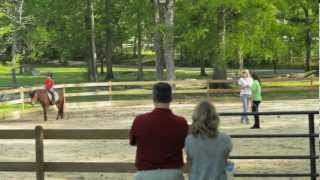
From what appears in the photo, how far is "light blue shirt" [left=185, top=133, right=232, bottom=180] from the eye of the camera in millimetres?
5570

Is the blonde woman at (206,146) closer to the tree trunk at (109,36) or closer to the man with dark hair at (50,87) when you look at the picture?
the man with dark hair at (50,87)

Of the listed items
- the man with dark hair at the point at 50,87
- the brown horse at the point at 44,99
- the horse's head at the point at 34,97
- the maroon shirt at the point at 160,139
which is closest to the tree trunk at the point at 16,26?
the horse's head at the point at 34,97

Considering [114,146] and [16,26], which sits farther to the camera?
[16,26]

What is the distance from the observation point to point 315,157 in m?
8.84

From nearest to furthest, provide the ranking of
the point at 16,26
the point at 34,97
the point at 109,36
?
the point at 34,97 < the point at 16,26 < the point at 109,36

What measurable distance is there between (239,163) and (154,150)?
288 inches

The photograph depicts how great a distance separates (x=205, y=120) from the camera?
549 cm

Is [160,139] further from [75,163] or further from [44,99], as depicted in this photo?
[44,99]

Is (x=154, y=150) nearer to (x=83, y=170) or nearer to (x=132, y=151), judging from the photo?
(x=83, y=170)

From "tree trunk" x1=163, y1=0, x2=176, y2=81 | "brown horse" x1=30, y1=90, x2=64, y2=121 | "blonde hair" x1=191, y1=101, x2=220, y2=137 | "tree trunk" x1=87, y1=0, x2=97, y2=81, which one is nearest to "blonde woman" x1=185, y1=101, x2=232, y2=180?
"blonde hair" x1=191, y1=101, x2=220, y2=137

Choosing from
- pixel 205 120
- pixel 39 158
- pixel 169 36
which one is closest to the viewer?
pixel 205 120

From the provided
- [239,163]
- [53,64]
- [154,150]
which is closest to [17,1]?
[239,163]

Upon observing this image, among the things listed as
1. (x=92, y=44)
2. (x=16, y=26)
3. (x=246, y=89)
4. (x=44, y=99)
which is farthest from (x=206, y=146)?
(x=92, y=44)

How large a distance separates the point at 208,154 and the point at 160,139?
1.39 feet
